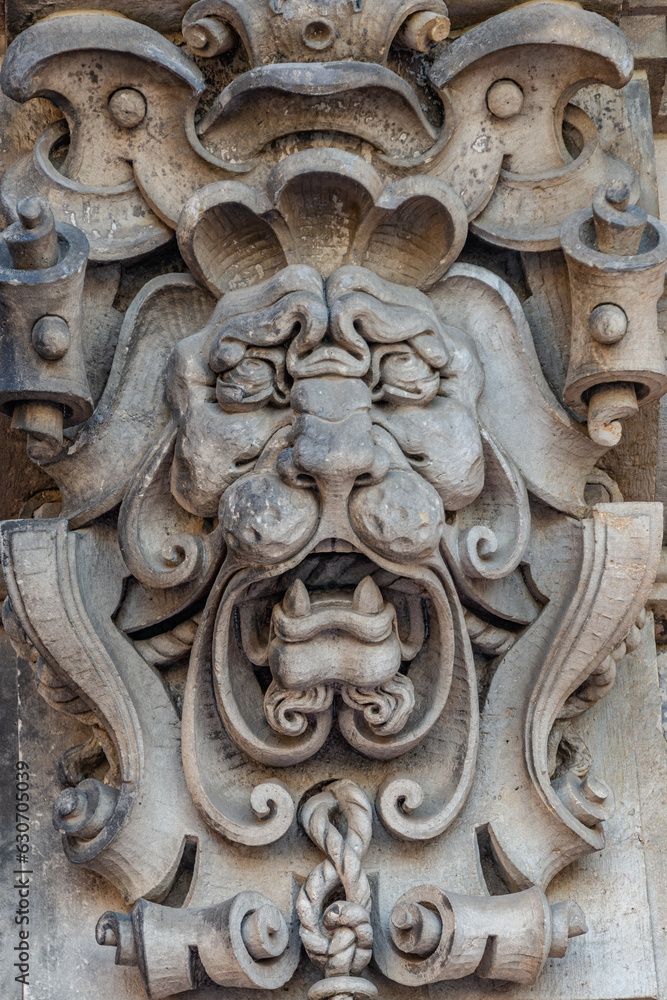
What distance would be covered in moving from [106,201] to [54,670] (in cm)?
74

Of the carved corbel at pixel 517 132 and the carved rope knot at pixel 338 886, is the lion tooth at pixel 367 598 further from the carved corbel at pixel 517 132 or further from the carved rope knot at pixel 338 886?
the carved corbel at pixel 517 132

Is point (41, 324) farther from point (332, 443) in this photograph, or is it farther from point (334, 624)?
point (334, 624)

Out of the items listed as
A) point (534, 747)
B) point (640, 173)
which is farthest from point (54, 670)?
point (640, 173)

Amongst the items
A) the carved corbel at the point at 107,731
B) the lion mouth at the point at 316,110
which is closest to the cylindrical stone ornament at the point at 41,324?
→ the carved corbel at the point at 107,731

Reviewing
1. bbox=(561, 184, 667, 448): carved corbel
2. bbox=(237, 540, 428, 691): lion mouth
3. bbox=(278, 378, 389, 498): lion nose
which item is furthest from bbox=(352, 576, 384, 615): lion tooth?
→ bbox=(561, 184, 667, 448): carved corbel

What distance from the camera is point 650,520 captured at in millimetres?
2152

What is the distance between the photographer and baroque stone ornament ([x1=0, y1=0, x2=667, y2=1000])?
205cm

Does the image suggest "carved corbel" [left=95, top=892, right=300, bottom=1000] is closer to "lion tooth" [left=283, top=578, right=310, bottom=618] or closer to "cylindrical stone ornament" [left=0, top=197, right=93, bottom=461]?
"lion tooth" [left=283, top=578, right=310, bottom=618]

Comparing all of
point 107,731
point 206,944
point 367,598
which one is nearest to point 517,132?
point 367,598

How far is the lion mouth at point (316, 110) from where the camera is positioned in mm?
2152

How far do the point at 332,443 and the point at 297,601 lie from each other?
0.78 feet

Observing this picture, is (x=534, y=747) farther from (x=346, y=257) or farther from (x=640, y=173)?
(x=640, y=173)

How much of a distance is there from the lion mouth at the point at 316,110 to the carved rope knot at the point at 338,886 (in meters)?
0.98

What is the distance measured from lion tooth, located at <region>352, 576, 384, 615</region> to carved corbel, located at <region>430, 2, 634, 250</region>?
606mm
